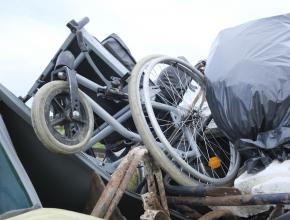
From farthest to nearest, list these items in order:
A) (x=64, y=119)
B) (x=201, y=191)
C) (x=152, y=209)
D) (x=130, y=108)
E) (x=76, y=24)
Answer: (x=76, y=24) → (x=130, y=108) → (x=64, y=119) → (x=201, y=191) → (x=152, y=209)

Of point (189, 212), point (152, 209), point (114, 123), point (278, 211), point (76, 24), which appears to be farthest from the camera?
point (76, 24)

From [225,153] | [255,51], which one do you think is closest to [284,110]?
[255,51]

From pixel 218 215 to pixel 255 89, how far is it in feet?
2.39

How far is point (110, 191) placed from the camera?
2.07 m

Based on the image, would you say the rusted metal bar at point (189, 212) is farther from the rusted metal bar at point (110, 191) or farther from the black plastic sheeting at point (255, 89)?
the rusted metal bar at point (110, 191)

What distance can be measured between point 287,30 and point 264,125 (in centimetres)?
76

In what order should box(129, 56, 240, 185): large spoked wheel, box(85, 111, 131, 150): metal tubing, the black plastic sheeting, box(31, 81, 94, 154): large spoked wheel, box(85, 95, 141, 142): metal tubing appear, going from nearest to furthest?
box(31, 81, 94, 154): large spoked wheel
the black plastic sheeting
box(129, 56, 240, 185): large spoked wheel
box(85, 95, 141, 142): metal tubing
box(85, 111, 131, 150): metal tubing

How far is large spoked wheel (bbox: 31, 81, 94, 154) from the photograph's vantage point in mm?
2176

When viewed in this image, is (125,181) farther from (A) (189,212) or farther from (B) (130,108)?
(B) (130,108)

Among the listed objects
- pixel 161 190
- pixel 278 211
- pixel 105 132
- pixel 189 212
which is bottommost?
pixel 189 212

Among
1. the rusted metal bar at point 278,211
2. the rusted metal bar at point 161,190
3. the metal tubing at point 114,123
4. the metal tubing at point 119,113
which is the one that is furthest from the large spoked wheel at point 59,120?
the rusted metal bar at point 278,211

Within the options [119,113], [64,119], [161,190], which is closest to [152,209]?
[161,190]

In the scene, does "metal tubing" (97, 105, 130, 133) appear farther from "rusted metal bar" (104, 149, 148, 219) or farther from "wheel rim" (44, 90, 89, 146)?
"rusted metal bar" (104, 149, 148, 219)

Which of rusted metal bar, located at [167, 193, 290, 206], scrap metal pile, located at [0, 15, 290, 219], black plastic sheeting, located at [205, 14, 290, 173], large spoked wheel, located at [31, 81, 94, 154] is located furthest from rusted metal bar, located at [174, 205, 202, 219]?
large spoked wheel, located at [31, 81, 94, 154]
